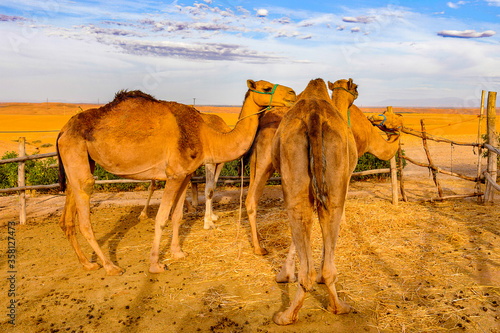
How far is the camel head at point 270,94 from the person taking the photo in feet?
21.0

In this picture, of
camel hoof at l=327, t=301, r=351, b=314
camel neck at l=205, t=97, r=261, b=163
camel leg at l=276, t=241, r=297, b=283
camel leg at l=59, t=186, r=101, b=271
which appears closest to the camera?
camel hoof at l=327, t=301, r=351, b=314

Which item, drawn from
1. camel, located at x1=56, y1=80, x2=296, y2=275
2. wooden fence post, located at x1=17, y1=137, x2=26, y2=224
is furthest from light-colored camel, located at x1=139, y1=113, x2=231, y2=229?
wooden fence post, located at x1=17, y1=137, x2=26, y2=224

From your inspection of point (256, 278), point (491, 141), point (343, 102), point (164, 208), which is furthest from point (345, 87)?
point (491, 141)

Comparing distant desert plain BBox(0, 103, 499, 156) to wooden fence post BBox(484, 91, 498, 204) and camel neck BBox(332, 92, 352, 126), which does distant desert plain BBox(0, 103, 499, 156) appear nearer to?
wooden fence post BBox(484, 91, 498, 204)

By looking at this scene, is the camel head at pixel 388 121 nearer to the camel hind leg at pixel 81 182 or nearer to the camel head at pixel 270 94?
the camel head at pixel 270 94

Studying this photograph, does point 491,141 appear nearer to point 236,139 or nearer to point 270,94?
point 270,94

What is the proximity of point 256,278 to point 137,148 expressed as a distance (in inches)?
108

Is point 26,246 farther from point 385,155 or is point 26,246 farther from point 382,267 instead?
point 385,155

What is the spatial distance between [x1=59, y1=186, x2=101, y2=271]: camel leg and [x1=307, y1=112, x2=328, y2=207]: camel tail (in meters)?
4.12

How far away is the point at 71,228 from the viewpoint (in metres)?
6.10

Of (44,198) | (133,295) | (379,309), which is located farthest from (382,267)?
(44,198)

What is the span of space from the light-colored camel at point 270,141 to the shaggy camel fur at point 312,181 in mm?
2182

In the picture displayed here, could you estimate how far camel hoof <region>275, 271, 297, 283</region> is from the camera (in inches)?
207

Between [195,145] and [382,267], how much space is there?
11.5 ft
